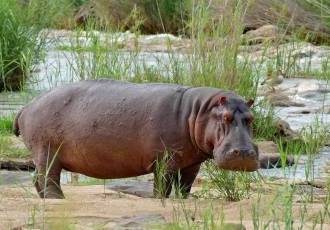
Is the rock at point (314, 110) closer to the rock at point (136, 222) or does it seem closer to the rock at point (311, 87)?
the rock at point (311, 87)

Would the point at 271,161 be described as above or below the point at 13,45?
below

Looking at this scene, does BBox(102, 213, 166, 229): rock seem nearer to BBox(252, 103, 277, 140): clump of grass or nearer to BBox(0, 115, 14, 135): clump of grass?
BBox(252, 103, 277, 140): clump of grass

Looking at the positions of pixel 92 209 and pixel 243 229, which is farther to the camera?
pixel 92 209

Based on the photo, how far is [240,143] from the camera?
5301 mm

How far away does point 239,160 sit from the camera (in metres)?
5.26

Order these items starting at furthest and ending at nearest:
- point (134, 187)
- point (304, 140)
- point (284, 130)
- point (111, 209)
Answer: point (284, 130) < point (304, 140) < point (134, 187) < point (111, 209)

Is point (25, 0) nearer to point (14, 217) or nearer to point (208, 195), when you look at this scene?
point (208, 195)

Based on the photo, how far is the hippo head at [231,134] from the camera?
5.27 meters

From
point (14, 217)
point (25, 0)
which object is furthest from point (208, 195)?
point (25, 0)

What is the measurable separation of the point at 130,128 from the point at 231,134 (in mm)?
633

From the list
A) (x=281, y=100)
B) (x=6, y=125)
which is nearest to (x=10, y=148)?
(x=6, y=125)

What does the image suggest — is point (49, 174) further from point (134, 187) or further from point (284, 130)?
point (284, 130)

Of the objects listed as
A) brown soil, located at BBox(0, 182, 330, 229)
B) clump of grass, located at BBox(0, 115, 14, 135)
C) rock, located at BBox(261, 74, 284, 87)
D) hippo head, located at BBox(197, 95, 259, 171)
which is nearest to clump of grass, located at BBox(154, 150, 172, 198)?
brown soil, located at BBox(0, 182, 330, 229)

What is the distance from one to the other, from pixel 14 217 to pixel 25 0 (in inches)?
479
